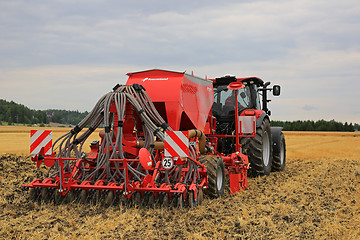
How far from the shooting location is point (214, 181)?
5797mm

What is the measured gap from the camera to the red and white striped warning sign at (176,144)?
205 inches

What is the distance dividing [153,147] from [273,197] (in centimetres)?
224

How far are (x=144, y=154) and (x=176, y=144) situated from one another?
0.47 metres

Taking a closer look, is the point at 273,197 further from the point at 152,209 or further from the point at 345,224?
the point at 152,209

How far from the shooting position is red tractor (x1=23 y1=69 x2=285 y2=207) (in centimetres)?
521

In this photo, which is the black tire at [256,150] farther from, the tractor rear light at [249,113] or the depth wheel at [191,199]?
the depth wheel at [191,199]

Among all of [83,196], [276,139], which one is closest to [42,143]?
[83,196]

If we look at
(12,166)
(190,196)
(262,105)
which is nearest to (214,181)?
(190,196)

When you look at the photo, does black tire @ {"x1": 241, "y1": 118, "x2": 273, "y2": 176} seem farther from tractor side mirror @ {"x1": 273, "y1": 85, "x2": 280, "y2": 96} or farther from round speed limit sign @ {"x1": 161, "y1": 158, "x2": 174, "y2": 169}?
round speed limit sign @ {"x1": 161, "y1": 158, "x2": 174, "y2": 169}

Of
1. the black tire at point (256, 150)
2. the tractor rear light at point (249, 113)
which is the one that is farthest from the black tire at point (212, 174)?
the tractor rear light at point (249, 113)

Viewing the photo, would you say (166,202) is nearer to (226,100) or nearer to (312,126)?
(226,100)

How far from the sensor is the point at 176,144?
206 inches

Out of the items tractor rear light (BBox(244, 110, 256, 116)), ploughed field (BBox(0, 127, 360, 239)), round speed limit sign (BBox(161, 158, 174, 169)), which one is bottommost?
ploughed field (BBox(0, 127, 360, 239))

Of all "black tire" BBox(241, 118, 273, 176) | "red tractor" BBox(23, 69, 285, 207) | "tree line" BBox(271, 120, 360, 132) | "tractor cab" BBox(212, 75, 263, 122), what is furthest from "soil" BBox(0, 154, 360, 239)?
"tree line" BBox(271, 120, 360, 132)
